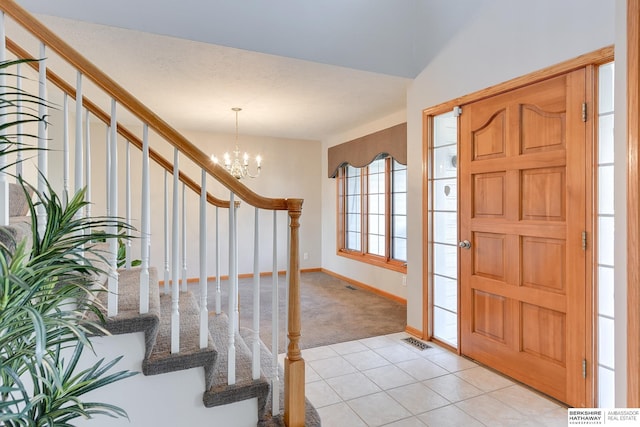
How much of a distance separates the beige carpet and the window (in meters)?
0.58

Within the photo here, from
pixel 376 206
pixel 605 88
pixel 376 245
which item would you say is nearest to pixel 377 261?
pixel 376 245

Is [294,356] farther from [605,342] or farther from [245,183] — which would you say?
[245,183]

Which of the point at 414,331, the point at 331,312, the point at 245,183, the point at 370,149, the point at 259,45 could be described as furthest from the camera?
the point at 245,183

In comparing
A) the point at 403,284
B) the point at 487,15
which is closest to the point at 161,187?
the point at 403,284

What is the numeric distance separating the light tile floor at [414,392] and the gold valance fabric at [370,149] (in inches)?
93.4

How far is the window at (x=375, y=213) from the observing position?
4.79 meters

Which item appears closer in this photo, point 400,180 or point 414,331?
point 414,331

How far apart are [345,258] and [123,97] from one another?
4.70 m

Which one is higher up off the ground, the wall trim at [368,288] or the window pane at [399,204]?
the window pane at [399,204]

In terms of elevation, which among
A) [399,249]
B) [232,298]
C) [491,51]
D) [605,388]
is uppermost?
[491,51]

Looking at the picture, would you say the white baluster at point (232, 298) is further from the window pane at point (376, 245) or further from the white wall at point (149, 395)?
the window pane at point (376, 245)

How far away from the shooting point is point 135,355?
1513mm

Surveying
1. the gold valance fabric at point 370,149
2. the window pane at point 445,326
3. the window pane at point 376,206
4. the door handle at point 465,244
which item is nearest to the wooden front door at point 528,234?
the door handle at point 465,244

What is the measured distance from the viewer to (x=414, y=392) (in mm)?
2354
